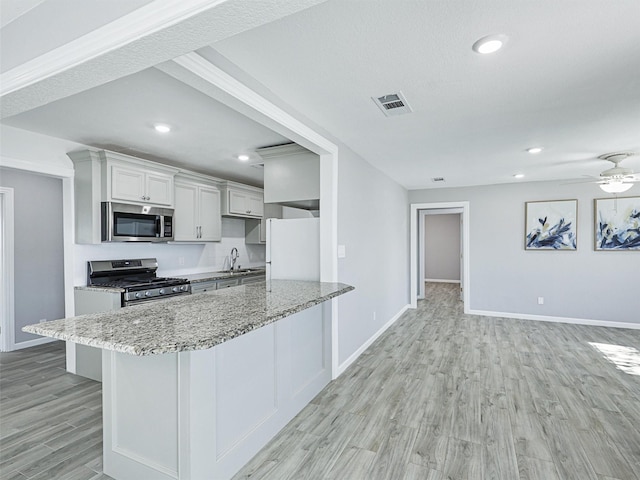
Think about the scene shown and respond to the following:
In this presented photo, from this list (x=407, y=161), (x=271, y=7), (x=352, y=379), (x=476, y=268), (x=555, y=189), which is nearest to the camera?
(x=271, y=7)

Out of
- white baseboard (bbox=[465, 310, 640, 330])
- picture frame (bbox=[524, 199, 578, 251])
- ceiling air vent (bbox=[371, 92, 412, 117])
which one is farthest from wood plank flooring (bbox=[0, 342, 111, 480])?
picture frame (bbox=[524, 199, 578, 251])

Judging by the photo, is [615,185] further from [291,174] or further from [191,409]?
[191,409]

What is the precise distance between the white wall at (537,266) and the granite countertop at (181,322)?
4.55 metres

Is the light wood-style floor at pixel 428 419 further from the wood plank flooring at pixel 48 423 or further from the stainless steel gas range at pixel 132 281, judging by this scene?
the stainless steel gas range at pixel 132 281

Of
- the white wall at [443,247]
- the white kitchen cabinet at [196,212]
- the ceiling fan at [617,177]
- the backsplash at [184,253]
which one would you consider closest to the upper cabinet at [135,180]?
the white kitchen cabinet at [196,212]

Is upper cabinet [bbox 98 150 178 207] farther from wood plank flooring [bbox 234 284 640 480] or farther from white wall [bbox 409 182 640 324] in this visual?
white wall [bbox 409 182 640 324]

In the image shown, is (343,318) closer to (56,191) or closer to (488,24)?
(488,24)

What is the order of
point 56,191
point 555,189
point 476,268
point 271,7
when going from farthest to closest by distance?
1. point 476,268
2. point 555,189
3. point 56,191
4. point 271,7

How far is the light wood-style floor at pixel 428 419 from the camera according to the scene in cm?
205

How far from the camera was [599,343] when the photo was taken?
442 centimetres

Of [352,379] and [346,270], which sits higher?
→ [346,270]

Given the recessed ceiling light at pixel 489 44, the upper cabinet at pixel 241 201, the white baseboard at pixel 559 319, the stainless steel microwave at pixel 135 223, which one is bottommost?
the white baseboard at pixel 559 319

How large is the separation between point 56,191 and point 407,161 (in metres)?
4.98

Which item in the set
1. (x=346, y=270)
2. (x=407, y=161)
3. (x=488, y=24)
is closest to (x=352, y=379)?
(x=346, y=270)
